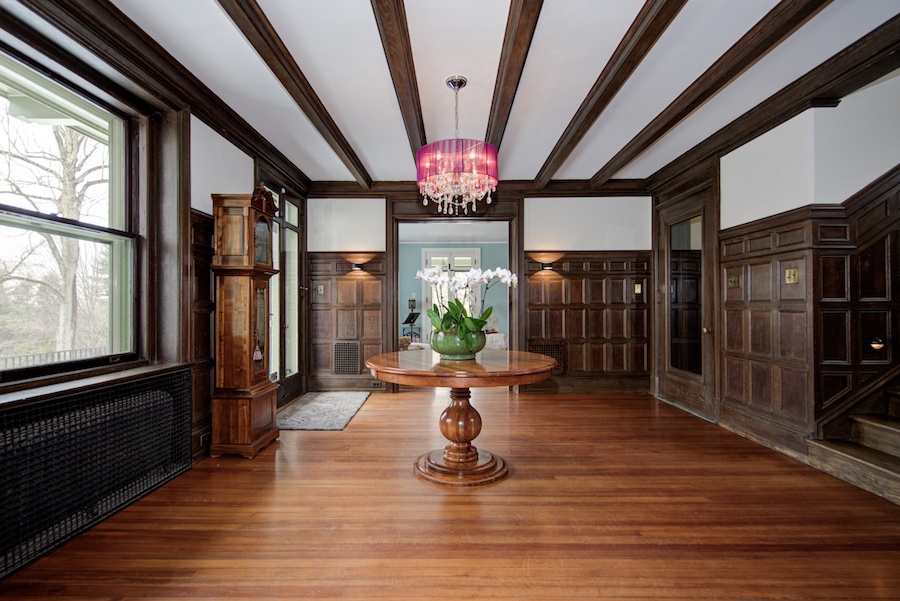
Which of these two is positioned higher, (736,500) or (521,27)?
(521,27)

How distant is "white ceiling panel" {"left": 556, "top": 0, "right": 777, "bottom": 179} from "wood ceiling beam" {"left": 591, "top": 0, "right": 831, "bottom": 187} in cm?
4

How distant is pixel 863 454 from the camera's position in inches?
114

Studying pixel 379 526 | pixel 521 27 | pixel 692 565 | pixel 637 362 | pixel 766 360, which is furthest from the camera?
pixel 637 362

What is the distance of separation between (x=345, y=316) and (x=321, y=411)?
1538 mm

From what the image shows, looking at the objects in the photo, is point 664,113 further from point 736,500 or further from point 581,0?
point 736,500

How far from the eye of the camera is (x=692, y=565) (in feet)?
6.48

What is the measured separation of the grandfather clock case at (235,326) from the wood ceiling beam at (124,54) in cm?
72

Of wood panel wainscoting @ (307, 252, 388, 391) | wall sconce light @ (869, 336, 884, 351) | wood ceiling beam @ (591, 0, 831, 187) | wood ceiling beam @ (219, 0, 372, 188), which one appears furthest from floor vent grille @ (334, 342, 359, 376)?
wall sconce light @ (869, 336, 884, 351)

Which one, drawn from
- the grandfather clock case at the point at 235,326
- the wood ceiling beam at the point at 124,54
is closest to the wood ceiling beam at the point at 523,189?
the wood ceiling beam at the point at 124,54

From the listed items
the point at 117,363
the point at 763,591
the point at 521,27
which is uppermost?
the point at 521,27

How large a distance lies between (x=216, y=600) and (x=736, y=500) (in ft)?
9.13

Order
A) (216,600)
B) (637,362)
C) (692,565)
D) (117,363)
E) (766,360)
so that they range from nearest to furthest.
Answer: (216,600), (692,565), (117,363), (766,360), (637,362)

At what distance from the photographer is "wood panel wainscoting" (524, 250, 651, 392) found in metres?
5.78

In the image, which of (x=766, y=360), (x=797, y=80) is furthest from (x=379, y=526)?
(x=797, y=80)
